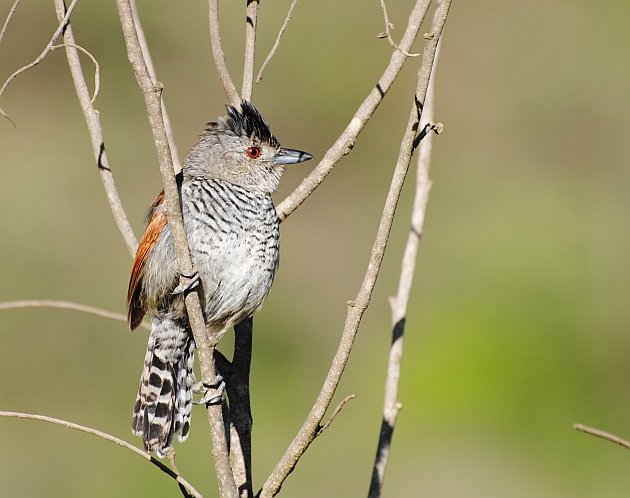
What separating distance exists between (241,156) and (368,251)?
514 cm

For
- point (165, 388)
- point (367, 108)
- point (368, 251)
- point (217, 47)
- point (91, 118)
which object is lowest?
point (165, 388)

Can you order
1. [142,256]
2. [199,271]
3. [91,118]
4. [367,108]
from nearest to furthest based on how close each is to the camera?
[367,108] < [91,118] < [199,271] < [142,256]

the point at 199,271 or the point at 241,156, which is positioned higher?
the point at 241,156

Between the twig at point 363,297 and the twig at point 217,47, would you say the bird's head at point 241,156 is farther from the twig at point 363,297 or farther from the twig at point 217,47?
the twig at point 363,297

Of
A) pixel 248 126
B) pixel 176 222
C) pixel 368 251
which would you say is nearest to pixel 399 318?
pixel 176 222

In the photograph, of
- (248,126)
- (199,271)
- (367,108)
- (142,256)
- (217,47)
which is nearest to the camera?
(367,108)

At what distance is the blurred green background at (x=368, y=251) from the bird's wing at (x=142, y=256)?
3.02 metres

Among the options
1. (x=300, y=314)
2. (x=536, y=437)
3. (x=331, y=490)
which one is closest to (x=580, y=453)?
(x=536, y=437)

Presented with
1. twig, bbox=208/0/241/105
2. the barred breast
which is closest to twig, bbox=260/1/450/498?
twig, bbox=208/0/241/105

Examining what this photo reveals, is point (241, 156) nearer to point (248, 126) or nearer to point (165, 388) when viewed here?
point (248, 126)

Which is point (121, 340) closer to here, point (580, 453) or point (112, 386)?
point (112, 386)

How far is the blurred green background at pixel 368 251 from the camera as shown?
7.14 metres

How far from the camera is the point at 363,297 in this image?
264 centimetres

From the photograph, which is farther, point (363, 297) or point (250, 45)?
point (250, 45)
